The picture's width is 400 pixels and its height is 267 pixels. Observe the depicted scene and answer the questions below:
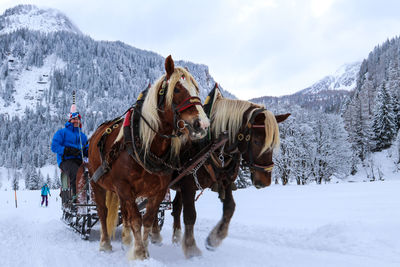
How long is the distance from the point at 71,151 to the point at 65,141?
0.86 feet

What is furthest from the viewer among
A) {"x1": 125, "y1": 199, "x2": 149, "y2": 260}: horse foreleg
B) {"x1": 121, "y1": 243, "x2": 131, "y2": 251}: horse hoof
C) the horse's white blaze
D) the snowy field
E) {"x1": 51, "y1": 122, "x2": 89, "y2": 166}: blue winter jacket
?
{"x1": 51, "y1": 122, "x2": 89, "y2": 166}: blue winter jacket

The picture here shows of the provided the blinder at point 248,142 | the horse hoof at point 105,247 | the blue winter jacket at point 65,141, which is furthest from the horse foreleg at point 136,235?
the blue winter jacket at point 65,141

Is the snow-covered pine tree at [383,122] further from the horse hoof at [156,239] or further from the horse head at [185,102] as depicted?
the horse head at [185,102]

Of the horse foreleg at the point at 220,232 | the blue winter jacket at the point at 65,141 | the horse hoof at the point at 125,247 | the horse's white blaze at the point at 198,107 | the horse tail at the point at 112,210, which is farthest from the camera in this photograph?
the blue winter jacket at the point at 65,141

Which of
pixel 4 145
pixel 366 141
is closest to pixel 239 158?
pixel 366 141

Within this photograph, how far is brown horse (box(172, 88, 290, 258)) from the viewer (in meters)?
4.17

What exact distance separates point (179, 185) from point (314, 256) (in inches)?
81.6

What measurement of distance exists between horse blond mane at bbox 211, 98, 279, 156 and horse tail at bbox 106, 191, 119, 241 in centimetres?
215

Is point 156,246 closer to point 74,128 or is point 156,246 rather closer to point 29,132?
point 74,128

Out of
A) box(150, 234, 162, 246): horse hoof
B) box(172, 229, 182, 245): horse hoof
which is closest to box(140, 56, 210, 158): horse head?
box(150, 234, 162, 246): horse hoof

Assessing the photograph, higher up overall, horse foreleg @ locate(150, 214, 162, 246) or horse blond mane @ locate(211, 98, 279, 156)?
horse blond mane @ locate(211, 98, 279, 156)

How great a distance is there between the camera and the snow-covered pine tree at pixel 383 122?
43469mm

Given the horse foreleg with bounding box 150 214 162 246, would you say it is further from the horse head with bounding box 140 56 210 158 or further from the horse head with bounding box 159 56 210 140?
the horse head with bounding box 159 56 210 140

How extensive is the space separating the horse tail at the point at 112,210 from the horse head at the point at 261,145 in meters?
2.42
